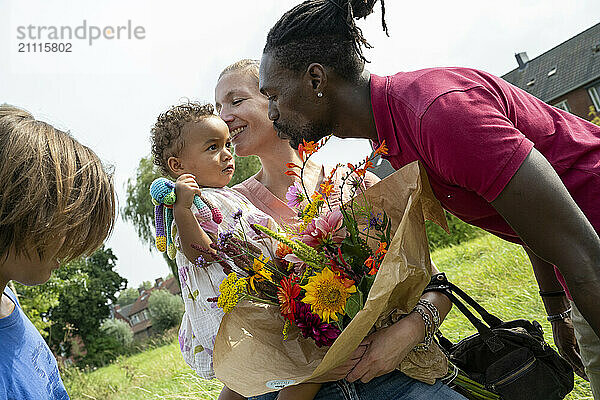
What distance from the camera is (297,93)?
1.67 metres

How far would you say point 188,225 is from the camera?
2.02 metres

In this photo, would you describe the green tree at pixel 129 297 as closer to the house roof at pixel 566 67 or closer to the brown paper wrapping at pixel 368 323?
the house roof at pixel 566 67

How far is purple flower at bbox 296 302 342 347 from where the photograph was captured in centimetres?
163

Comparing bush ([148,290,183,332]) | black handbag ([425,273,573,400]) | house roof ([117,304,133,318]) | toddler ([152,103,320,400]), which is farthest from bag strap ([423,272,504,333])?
house roof ([117,304,133,318])

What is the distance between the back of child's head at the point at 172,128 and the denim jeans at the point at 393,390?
127 cm

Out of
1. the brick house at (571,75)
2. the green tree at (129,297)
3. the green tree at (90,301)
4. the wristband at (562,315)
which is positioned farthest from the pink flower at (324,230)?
the green tree at (129,297)

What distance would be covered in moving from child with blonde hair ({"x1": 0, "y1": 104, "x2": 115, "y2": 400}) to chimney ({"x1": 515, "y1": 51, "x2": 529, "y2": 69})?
116 feet

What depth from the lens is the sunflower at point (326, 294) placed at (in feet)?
5.14

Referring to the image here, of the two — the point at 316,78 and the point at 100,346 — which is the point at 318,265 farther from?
the point at 100,346

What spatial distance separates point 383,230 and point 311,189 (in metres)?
0.63

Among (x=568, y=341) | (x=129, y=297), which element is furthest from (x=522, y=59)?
(x=129, y=297)

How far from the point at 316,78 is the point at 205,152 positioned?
912 millimetres

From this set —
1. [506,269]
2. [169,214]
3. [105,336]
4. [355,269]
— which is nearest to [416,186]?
[355,269]

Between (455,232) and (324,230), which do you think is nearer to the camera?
(324,230)
